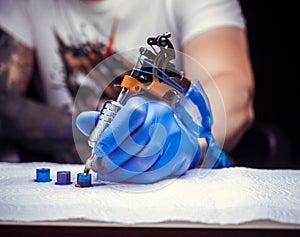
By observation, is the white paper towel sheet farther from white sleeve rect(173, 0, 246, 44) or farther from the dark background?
the dark background

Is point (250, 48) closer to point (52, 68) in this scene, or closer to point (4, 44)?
point (52, 68)

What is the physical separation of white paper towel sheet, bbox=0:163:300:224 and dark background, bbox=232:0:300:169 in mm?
707

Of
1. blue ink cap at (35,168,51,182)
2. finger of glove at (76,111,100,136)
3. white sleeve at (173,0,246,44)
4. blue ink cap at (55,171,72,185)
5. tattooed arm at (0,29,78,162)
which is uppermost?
white sleeve at (173,0,246,44)

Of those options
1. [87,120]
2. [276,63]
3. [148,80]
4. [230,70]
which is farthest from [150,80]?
[276,63]

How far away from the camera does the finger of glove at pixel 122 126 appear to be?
0.53 meters

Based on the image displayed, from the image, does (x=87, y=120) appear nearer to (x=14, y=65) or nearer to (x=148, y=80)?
(x=148, y=80)

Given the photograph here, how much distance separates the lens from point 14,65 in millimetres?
1188

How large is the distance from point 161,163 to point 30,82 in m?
0.76

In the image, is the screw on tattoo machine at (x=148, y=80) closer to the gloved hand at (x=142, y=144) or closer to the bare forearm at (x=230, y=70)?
the gloved hand at (x=142, y=144)

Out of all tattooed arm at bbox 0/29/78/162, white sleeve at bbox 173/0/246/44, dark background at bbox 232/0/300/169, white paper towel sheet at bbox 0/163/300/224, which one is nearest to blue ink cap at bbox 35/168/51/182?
white paper towel sheet at bbox 0/163/300/224

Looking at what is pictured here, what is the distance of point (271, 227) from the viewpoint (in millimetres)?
439

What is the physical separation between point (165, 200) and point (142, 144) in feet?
0.26

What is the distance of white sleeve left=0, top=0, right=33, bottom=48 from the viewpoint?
1.23 metres

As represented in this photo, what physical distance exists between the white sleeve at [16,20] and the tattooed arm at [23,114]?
2cm
